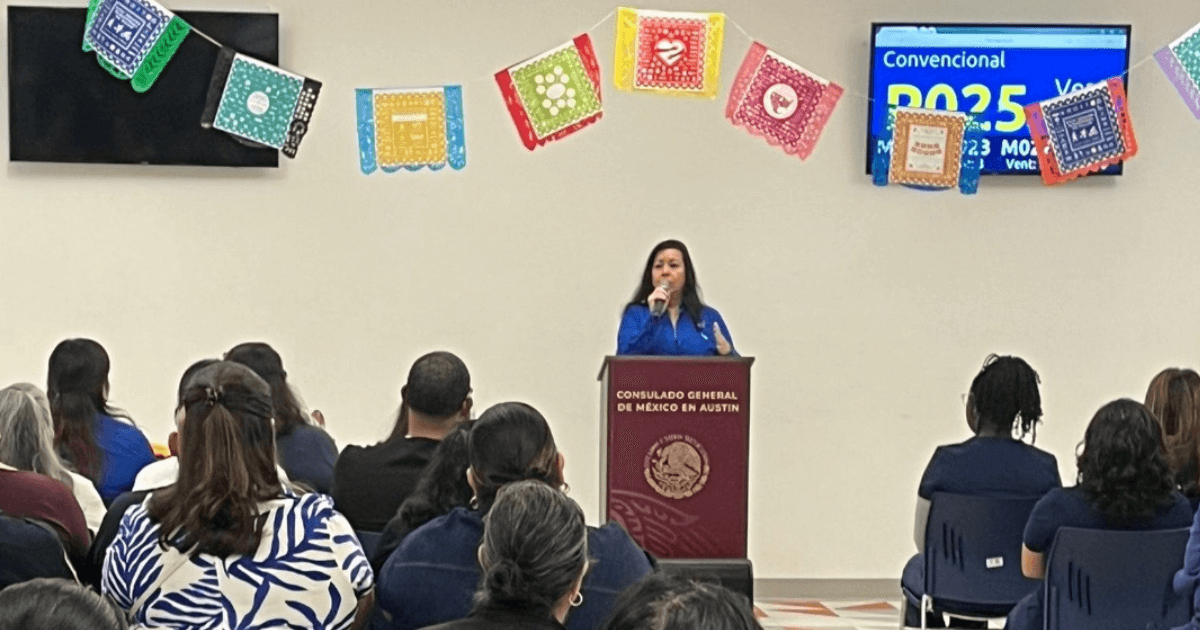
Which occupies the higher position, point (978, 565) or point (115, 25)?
point (115, 25)

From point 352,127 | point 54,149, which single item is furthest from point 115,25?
point 352,127

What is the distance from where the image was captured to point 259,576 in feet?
9.33

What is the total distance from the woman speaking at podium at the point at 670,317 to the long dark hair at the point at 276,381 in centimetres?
145

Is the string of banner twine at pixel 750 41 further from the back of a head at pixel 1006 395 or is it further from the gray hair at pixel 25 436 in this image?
the gray hair at pixel 25 436

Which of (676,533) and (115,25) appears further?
(115,25)

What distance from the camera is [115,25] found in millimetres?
6688

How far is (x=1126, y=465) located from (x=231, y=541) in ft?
7.38

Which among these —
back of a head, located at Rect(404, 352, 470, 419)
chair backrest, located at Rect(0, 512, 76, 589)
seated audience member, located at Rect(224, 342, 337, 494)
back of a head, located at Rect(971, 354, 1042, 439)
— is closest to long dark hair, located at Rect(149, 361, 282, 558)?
chair backrest, located at Rect(0, 512, 76, 589)

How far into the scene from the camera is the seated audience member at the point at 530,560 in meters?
2.33

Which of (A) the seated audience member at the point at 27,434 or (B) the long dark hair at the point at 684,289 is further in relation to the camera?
(B) the long dark hair at the point at 684,289

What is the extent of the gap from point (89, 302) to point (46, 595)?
17.8 ft

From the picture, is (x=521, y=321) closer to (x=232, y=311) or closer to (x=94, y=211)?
(x=232, y=311)

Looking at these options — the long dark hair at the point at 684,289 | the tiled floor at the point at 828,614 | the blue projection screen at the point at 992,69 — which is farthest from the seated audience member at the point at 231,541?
the blue projection screen at the point at 992,69

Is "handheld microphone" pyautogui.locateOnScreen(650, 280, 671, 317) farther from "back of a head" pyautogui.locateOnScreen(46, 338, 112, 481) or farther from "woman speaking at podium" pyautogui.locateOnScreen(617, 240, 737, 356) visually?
"back of a head" pyautogui.locateOnScreen(46, 338, 112, 481)
